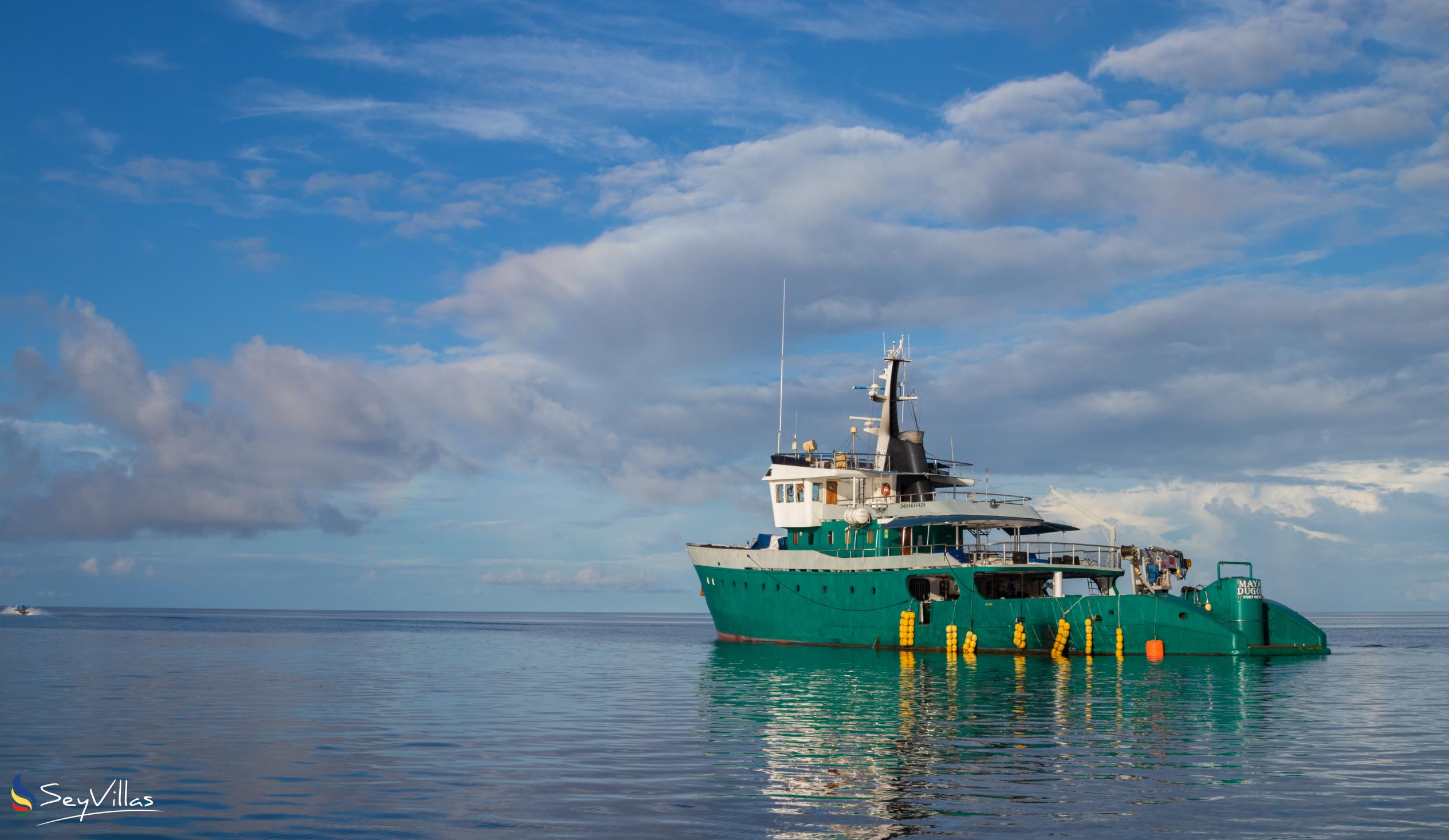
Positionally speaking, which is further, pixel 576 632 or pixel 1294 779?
pixel 576 632

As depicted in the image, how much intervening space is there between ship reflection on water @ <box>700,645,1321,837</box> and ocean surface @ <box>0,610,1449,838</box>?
0.32ft

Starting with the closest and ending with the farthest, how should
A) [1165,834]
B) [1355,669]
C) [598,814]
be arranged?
[1165,834] → [598,814] → [1355,669]

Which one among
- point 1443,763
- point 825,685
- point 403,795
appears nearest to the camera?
point 403,795

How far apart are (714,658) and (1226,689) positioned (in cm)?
2459

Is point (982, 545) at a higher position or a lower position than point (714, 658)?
higher

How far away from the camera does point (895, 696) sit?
32125mm

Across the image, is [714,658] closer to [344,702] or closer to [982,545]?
[982,545]

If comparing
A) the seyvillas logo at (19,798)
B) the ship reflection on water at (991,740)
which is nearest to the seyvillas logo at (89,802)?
the seyvillas logo at (19,798)

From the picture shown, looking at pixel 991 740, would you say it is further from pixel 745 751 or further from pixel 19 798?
pixel 19 798

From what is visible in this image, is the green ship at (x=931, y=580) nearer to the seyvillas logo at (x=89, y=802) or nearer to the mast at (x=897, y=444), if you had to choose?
the mast at (x=897, y=444)

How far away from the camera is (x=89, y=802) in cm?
1658

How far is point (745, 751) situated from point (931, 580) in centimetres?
3305

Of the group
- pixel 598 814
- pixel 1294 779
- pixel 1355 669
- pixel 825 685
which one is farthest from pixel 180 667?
pixel 1355 669

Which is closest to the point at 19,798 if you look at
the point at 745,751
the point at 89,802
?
the point at 89,802
